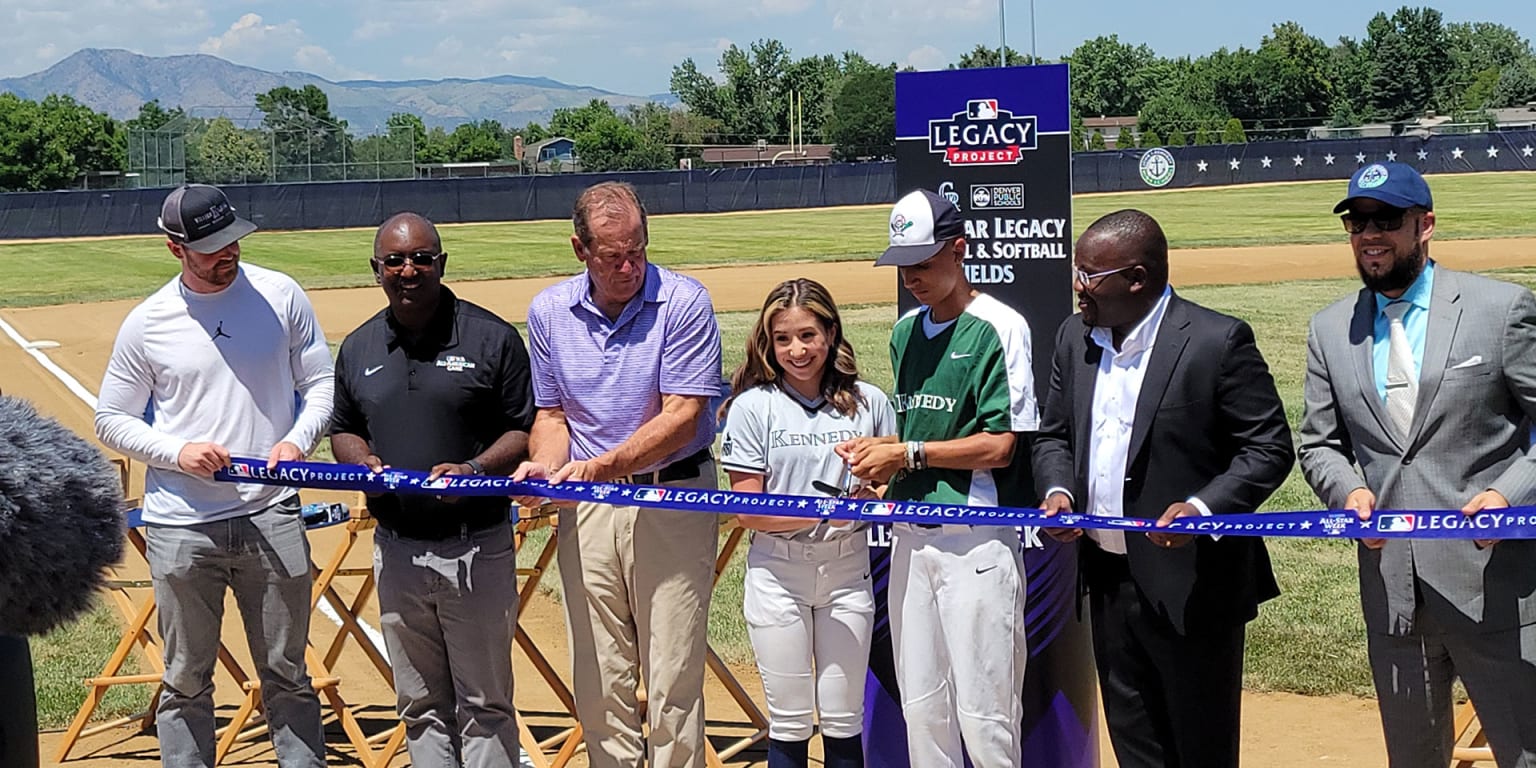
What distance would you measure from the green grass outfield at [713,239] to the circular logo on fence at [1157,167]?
1.93 m

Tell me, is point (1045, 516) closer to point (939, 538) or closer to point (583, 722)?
point (939, 538)

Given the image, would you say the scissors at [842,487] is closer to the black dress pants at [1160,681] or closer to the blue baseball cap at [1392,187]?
the black dress pants at [1160,681]

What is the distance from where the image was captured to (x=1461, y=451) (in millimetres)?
4238

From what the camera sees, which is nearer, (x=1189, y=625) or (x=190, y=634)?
(x=1189, y=625)

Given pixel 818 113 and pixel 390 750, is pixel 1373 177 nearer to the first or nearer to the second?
pixel 390 750

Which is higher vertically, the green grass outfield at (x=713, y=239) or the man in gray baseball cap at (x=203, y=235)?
the green grass outfield at (x=713, y=239)

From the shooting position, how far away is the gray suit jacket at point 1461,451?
4184 millimetres

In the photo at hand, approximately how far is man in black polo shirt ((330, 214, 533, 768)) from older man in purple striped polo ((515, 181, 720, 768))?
0.19 m

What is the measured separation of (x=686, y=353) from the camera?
5.23m

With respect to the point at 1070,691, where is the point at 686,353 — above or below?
above

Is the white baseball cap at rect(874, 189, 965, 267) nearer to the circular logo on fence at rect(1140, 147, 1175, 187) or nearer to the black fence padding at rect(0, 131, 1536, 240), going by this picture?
the black fence padding at rect(0, 131, 1536, 240)

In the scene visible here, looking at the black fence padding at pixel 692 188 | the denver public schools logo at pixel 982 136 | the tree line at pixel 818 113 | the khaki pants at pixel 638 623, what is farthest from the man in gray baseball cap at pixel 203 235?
the tree line at pixel 818 113

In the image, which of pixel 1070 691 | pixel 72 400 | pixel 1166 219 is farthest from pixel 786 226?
pixel 1070 691

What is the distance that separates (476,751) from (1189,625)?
2.45 metres
